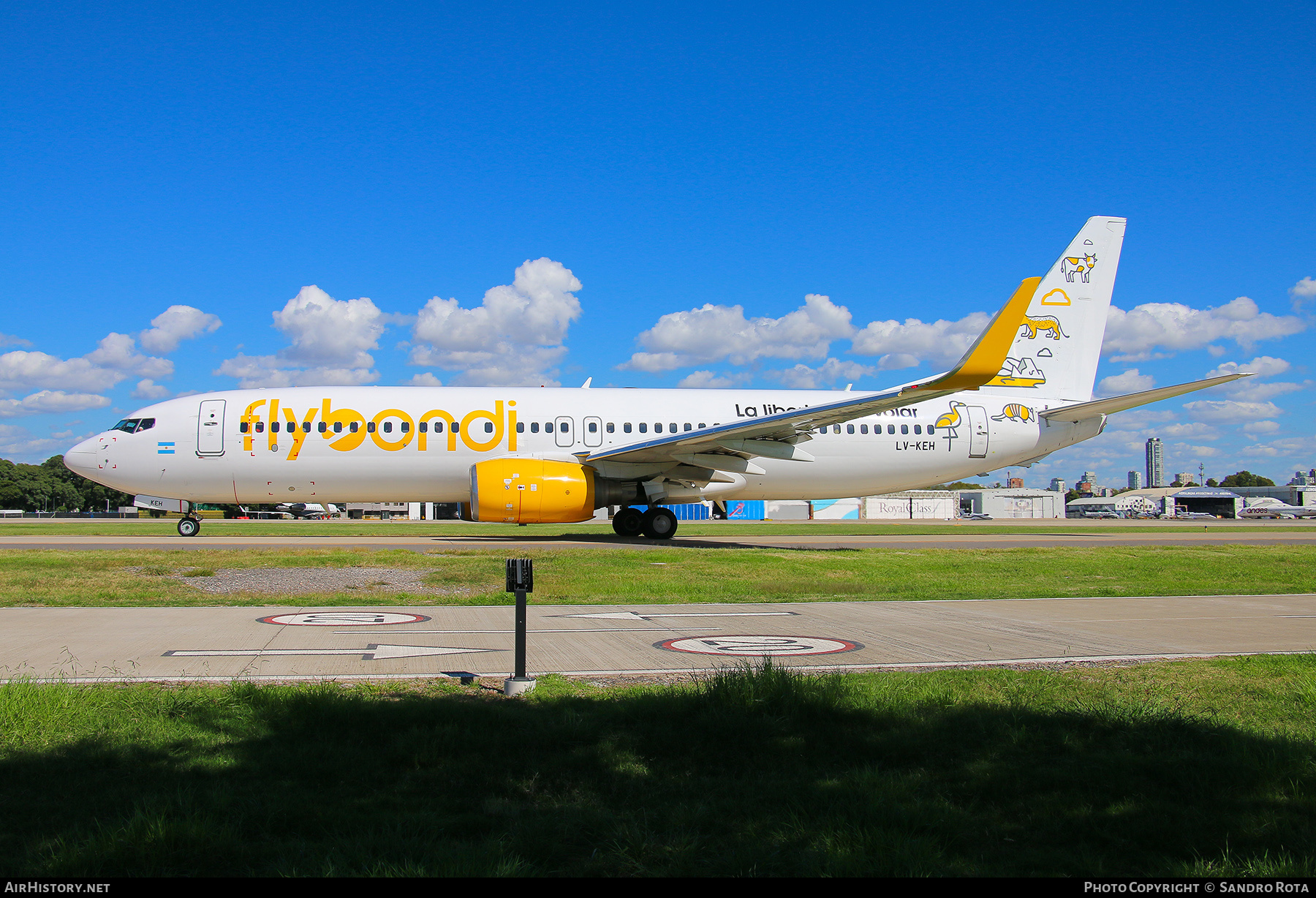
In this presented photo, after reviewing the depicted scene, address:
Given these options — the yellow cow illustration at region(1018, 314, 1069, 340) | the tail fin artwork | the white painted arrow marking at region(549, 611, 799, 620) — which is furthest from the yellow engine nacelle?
the yellow cow illustration at region(1018, 314, 1069, 340)

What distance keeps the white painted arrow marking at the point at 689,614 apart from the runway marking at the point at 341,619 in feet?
5.47

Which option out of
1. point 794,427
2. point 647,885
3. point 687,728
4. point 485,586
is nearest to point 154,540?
point 485,586

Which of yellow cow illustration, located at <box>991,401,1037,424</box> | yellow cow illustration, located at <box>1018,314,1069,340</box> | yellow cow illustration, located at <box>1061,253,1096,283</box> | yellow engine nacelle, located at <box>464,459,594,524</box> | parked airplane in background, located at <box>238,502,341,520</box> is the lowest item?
parked airplane in background, located at <box>238,502,341,520</box>

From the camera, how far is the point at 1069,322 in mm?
26672

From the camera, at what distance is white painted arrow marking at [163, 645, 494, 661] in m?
7.42

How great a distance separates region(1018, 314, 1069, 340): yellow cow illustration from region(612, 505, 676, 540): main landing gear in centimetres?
1219

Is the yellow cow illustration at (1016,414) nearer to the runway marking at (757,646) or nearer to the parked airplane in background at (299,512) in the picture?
the runway marking at (757,646)

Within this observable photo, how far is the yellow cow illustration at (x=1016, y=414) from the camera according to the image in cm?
2591

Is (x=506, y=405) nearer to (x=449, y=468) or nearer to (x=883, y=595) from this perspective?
(x=449, y=468)

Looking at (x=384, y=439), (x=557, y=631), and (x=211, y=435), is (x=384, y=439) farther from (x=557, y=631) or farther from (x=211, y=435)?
(x=557, y=631)

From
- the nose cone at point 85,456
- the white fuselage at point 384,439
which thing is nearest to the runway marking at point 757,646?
the white fuselage at point 384,439

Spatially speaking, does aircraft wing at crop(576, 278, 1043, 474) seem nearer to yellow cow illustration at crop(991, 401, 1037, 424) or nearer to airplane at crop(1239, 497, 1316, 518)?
yellow cow illustration at crop(991, 401, 1037, 424)

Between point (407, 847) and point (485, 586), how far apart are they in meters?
9.59

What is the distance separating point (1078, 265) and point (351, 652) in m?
25.6
